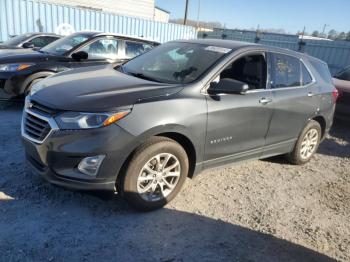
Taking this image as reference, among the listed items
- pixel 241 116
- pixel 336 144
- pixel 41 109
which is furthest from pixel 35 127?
pixel 336 144

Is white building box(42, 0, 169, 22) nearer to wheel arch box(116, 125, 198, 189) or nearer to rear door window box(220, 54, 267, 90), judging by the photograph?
rear door window box(220, 54, 267, 90)

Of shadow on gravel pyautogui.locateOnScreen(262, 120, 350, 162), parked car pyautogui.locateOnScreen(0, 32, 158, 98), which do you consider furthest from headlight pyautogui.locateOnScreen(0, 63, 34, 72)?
shadow on gravel pyautogui.locateOnScreen(262, 120, 350, 162)

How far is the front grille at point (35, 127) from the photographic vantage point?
122 inches

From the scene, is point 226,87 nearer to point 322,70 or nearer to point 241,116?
point 241,116

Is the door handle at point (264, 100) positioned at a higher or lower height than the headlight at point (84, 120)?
higher

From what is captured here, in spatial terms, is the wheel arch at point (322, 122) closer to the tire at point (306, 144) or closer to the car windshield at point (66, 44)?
the tire at point (306, 144)

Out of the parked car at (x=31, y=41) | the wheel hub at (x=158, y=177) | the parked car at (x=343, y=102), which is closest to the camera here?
the wheel hub at (x=158, y=177)

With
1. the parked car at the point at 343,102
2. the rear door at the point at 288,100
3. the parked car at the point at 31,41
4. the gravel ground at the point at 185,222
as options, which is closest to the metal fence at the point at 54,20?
the parked car at the point at 31,41

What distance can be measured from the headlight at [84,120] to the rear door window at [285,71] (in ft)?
7.70

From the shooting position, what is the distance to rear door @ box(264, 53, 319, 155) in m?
4.43

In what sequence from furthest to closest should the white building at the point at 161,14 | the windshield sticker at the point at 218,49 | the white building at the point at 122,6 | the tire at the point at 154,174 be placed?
the white building at the point at 161,14
the white building at the point at 122,6
the windshield sticker at the point at 218,49
the tire at the point at 154,174

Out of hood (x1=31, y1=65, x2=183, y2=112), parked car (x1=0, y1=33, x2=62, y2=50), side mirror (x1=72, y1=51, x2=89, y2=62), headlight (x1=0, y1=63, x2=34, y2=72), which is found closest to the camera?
hood (x1=31, y1=65, x2=183, y2=112)

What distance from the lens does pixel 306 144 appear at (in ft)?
17.4

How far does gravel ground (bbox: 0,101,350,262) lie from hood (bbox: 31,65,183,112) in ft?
2.76
